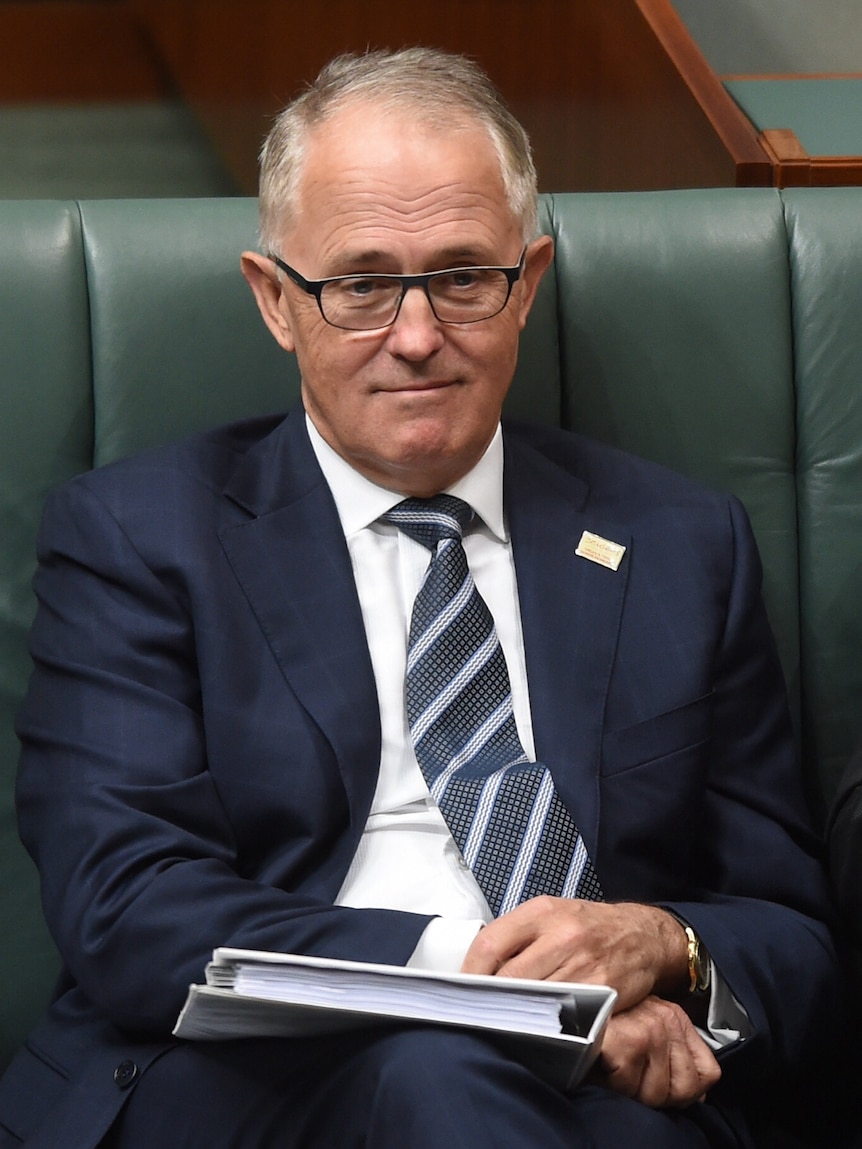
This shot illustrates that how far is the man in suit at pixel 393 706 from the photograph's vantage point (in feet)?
4.65

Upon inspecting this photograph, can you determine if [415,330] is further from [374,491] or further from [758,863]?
[758,863]

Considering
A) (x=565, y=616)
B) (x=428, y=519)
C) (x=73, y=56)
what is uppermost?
(x=73, y=56)

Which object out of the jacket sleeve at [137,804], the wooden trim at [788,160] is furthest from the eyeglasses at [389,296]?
the wooden trim at [788,160]

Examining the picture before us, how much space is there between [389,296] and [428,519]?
0.23 m

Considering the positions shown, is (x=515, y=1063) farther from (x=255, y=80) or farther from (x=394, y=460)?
(x=255, y=80)

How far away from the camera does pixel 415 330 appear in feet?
5.29

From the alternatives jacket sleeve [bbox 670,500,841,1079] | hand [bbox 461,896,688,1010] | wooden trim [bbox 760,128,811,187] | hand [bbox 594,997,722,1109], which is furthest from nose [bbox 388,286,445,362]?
wooden trim [bbox 760,128,811,187]

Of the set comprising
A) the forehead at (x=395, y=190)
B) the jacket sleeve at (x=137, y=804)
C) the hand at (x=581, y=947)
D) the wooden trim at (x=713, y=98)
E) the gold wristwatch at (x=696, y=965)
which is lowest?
the gold wristwatch at (x=696, y=965)

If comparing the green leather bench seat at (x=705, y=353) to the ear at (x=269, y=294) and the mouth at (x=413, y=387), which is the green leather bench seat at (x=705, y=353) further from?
the mouth at (x=413, y=387)

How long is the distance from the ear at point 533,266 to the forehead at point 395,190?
0.35 ft

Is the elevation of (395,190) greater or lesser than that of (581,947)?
greater

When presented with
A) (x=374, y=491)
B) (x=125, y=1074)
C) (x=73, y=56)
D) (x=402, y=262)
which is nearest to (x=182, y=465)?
(x=374, y=491)

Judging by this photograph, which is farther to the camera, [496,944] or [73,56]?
[73,56]

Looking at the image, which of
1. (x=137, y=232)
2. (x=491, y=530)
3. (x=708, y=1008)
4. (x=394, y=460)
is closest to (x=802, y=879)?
(x=708, y=1008)
